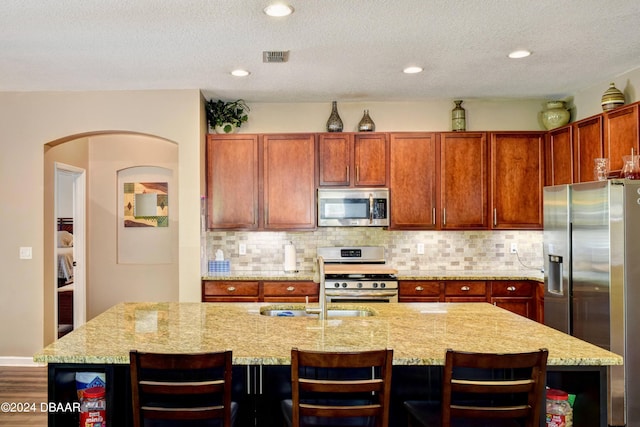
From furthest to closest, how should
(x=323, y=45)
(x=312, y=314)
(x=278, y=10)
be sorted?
1. (x=323, y=45)
2. (x=312, y=314)
3. (x=278, y=10)

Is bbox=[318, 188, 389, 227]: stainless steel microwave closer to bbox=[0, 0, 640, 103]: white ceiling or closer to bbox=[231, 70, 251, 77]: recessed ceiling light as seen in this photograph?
bbox=[0, 0, 640, 103]: white ceiling

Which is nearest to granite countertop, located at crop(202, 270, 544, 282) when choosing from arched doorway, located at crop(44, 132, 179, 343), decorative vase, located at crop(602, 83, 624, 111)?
decorative vase, located at crop(602, 83, 624, 111)

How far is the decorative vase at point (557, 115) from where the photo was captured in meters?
4.85

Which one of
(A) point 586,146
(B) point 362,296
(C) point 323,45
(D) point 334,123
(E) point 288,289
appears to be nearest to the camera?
(C) point 323,45

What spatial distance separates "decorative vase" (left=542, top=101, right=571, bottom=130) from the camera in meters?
4.85

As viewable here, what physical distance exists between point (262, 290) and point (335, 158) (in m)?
1.46

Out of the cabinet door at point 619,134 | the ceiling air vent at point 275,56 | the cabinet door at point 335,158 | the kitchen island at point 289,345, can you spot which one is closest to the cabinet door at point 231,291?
the cabinet door at point 335,158

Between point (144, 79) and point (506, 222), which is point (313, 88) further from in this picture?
point (506, 222)

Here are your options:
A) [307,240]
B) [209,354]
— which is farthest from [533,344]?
[307,240]

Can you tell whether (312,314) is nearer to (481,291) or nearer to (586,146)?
(481,291)

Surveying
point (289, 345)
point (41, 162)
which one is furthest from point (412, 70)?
point (41, 162)

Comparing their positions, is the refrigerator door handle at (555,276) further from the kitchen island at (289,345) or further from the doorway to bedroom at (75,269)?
the doorway to bedroom at (75,269)

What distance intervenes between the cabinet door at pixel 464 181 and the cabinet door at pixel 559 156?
23.8 inches

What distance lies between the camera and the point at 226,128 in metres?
5.02
